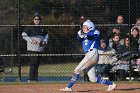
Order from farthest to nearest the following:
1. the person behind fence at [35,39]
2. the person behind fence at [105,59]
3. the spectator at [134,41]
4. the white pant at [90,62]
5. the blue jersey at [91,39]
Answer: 1. the spectator at [134,41]
2. the person behind fence at [105,59]
3. the person behind fence at [35,39]
4. the blue jersey at [91,39]
5. the white pant at [90,62]

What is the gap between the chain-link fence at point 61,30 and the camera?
19547 mm

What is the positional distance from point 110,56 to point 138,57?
836mm

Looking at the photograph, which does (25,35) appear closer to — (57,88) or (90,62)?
(57,88)

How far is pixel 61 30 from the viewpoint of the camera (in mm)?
→ 21406

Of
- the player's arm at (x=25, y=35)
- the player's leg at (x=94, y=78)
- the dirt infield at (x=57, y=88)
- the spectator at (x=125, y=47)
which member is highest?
the player's arm at (x=25, y=35)

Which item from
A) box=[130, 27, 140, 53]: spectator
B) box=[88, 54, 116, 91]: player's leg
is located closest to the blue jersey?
box=[88, 54, 116, 91]: player's leg

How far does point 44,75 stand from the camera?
66.4 ft

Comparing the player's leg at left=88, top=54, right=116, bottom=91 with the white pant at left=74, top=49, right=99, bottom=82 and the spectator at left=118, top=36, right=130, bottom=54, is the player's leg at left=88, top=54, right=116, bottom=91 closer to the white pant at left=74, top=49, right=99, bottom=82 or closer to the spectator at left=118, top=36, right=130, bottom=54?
the white pant at left=74, top=49, right=99, bottom=82

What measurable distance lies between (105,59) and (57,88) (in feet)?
8.68

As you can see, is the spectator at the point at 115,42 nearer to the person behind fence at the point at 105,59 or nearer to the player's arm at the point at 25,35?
the person behind fence at the point at 105,59

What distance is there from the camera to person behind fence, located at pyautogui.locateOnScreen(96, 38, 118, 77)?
59.9 ft

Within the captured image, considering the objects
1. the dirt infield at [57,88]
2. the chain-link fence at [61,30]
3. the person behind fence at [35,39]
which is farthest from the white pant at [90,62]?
the chain-link fence at [61,30]

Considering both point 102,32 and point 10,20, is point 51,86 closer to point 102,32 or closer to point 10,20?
point 102,32

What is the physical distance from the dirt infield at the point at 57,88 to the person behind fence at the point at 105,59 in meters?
0.83
